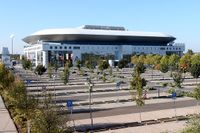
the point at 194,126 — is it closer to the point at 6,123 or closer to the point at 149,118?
the point at 149,118

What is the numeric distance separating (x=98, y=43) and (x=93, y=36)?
14.3 feet

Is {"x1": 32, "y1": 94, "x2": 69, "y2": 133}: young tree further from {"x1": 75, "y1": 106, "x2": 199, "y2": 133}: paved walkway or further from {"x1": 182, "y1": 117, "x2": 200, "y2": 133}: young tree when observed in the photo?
{"x1": 75, "y1": 106, "x2": 199, "y2": 133}: paved walkway

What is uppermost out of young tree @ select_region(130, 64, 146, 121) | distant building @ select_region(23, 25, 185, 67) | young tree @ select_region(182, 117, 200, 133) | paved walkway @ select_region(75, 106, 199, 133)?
distant building @ select_region(23, 25, 185, 67)

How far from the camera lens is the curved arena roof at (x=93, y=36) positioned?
586 ft

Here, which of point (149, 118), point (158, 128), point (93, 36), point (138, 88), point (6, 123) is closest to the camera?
point (158, 128)

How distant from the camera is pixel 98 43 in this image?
597 feet

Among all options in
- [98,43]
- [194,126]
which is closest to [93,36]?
[98,43]

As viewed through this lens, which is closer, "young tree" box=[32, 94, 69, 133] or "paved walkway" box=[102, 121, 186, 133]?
"young tree" box=[32, 94, 69, 133]

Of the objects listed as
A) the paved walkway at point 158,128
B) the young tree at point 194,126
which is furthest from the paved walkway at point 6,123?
the young tree at point 194,126

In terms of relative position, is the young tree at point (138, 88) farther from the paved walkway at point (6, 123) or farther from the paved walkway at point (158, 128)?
the paved walkway at point (6, 123)

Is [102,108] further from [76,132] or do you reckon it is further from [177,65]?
[177,65]

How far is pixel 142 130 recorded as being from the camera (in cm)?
2477

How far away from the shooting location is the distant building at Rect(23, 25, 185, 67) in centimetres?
16588

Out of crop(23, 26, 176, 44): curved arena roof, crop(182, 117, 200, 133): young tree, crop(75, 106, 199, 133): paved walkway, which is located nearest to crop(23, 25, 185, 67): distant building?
crop(23, 26, 176, 44): curved arena roof
